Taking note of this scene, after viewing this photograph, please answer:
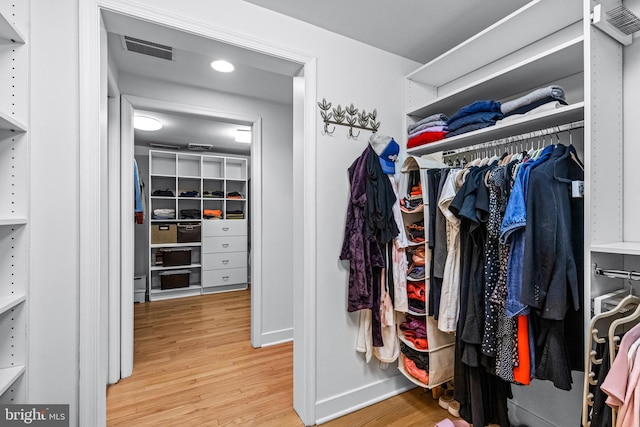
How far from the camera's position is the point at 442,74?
197 cm

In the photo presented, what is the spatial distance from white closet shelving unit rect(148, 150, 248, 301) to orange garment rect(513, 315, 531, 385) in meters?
4.36

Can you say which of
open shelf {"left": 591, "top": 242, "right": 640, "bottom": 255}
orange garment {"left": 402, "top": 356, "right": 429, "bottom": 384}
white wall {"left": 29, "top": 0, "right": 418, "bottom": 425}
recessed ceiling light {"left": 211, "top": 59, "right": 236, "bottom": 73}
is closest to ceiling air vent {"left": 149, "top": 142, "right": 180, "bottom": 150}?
recessed ceiling light {"left": 211, "top": 59, "right": 236, "bottom": 73}

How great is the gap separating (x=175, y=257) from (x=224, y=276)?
835 millimetres

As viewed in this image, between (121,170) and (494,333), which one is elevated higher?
(121,170)

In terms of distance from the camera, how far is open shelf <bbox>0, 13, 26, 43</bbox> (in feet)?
3.21

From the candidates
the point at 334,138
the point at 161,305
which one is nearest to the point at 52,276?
the point at 334,138

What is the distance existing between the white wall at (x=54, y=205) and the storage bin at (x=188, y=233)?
3.60 m

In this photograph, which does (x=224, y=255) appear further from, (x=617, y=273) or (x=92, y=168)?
(x=617, y=273)

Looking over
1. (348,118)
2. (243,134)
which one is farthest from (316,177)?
(243,134)

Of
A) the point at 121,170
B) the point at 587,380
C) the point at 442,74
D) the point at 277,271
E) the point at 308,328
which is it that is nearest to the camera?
the point at 587,380

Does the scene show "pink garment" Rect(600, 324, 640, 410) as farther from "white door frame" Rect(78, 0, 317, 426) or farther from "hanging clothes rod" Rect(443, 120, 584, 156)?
"white door frame" Rect(78, 0, 317, 426)

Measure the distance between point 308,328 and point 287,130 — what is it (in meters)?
2.11

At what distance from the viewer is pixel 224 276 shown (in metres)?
4.82

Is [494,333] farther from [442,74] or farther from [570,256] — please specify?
[442,74]
